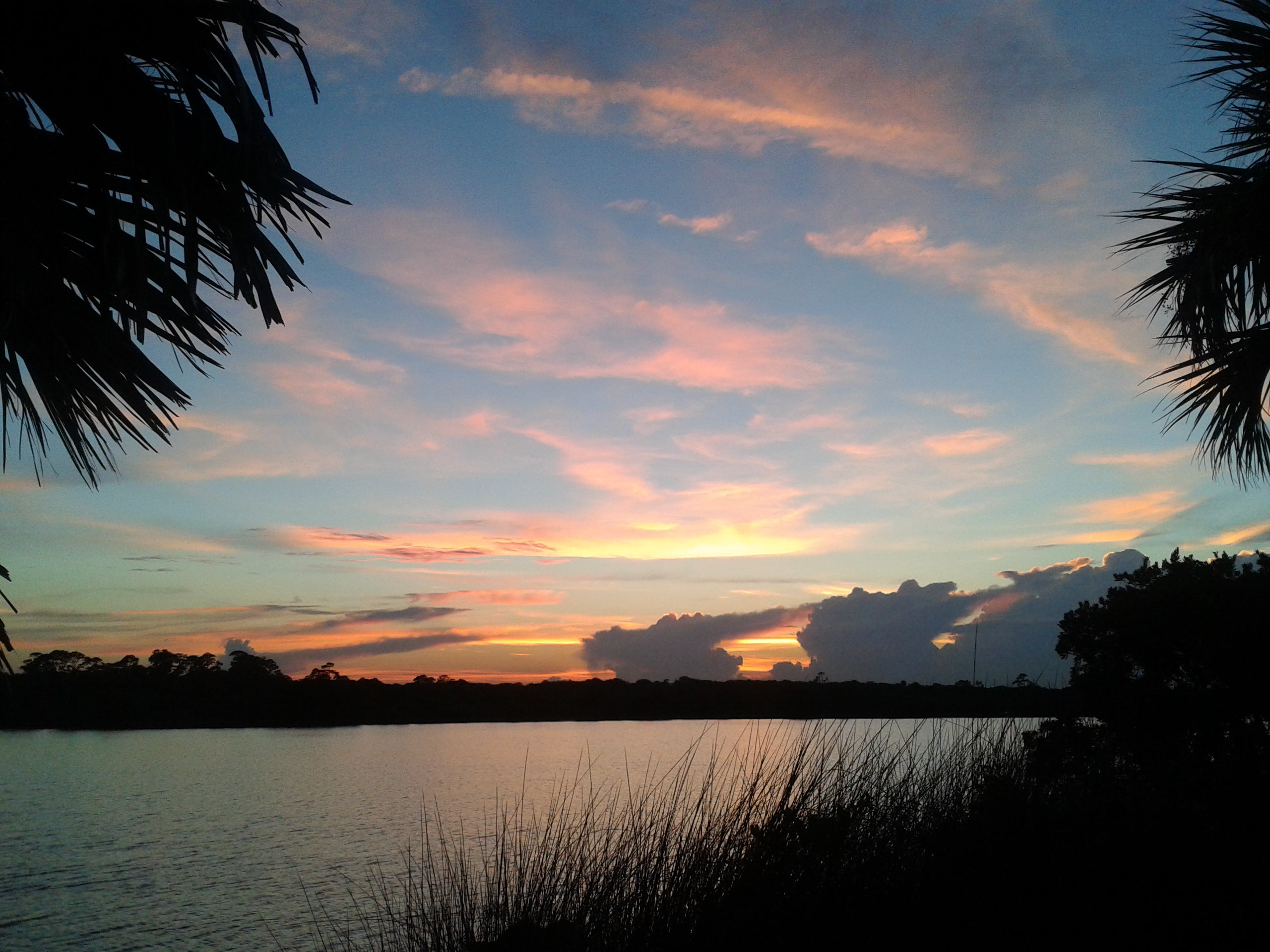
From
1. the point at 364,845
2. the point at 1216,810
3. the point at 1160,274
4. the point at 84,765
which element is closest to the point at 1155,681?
the point at 1216,810

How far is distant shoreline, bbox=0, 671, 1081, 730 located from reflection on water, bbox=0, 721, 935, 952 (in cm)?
1000

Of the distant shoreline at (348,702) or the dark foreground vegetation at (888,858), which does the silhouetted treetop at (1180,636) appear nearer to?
the dark foreground vegetation at (888,858)

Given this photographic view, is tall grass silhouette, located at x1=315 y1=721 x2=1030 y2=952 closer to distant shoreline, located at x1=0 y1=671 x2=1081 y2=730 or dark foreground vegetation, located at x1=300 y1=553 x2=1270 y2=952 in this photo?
dark foreground vegetation, located at x1=300 y1=553 x2=1270 y2=952

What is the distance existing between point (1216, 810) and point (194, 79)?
8583mm

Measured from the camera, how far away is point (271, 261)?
147 inches

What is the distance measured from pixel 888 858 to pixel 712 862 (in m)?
1.41

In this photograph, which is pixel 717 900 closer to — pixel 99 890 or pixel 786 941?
pixel 786 941

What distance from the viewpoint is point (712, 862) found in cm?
501

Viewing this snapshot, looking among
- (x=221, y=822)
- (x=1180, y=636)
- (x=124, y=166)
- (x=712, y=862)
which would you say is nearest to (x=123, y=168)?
(x=124, y=166)

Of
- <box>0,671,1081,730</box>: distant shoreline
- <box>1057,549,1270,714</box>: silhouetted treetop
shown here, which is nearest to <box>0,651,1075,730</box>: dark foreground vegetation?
<box>0,671,1081,730</box>: distant shoreline

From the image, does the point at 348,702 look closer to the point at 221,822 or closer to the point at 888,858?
the point at 221,822

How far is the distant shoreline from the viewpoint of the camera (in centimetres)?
6644

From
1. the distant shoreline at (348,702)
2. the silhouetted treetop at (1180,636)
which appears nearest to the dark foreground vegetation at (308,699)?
the distant shoreline at (348,702)

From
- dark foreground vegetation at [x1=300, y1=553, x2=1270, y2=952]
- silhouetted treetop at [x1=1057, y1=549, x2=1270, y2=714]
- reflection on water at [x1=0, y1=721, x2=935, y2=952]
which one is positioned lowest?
reflection on water at [x1=0, y1=721, x2=935, y2=952]
